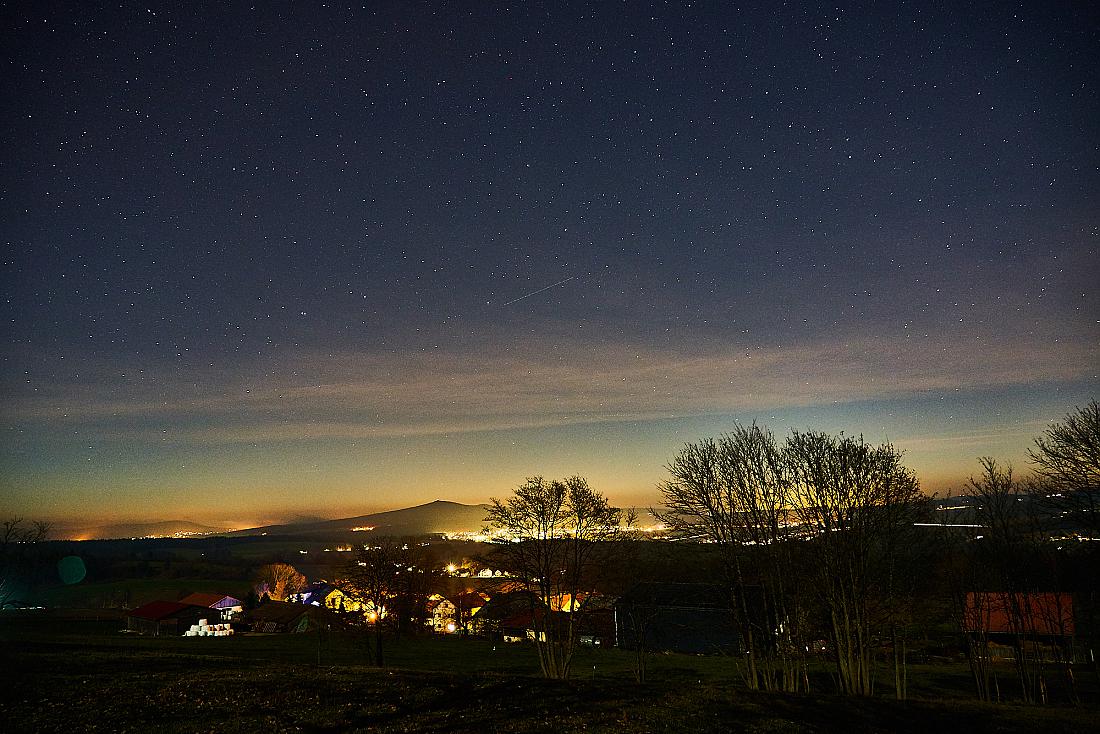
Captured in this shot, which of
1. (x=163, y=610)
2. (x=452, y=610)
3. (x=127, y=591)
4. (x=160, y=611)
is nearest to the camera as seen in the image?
(x=160, y=611)

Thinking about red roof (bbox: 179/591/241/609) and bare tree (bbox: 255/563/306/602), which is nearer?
red roof (bbox: 179/591/241/609)

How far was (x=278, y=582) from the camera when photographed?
134500mm

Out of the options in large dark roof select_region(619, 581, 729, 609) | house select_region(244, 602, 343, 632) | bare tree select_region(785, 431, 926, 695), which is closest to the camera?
bare tree select_region(785, 431, 926, 695)

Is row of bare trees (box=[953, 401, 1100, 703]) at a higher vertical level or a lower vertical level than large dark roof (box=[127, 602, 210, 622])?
higher

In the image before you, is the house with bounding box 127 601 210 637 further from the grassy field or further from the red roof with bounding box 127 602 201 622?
the grassy field

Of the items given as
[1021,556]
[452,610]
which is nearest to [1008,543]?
[1021,556]

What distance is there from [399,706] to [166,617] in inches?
3768

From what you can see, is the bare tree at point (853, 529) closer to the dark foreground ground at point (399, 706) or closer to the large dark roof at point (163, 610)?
the dark foreground ground at point (399, 706)

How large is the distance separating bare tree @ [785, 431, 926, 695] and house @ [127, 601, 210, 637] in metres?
93.3

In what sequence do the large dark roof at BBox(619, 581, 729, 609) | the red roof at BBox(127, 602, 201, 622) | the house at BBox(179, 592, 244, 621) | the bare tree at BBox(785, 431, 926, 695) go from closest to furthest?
the bare tree at BBox(785, 431, 926, 695)
the large dark roof at BBox(619, 581, 729, 609)
the red roof at BBox(127, 602, 201, 622)
the house at BBox(179, 592, 244, 621)

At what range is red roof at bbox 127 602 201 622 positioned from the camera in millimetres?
91500

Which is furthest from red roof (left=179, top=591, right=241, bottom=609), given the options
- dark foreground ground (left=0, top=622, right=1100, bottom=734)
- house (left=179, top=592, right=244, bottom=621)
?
dark foreground ground (left=0, top=622, right=1100, bottom=734)

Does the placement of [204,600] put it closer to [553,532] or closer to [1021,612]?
[553,532]

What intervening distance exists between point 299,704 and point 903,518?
86.6 feet
